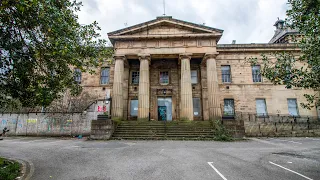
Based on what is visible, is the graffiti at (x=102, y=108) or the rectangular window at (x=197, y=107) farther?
the rectangular window at (x=197, y=107)

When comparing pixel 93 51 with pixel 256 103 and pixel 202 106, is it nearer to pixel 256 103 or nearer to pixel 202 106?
pixel 202 106

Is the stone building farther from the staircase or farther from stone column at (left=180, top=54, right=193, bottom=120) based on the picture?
the staircase

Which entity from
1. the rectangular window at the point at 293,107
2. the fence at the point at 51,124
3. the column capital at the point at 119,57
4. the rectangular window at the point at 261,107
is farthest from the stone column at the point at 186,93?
the rectangular window at the point at 293,107

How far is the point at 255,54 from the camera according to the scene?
20.3 metres

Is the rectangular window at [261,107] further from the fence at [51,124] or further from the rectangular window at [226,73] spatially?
the fence at [51,124]

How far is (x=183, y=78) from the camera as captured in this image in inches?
659

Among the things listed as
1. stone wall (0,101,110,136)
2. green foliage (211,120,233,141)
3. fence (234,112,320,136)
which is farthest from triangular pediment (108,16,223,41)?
fence (234,112,320,136)

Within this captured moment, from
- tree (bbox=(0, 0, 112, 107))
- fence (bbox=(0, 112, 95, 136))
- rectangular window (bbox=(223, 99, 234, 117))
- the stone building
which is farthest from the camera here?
rectangular window (bbox=(223, 99, 234, 117))

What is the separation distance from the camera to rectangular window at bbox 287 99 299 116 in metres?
19.0

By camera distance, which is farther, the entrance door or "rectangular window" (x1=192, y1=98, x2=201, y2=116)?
the entrance door

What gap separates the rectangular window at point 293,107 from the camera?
1900 centimetres

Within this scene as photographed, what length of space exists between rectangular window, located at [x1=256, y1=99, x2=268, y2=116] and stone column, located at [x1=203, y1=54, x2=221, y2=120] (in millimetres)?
6377

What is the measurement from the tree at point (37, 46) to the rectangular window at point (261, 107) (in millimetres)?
18935

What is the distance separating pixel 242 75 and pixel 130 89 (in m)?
13.2
